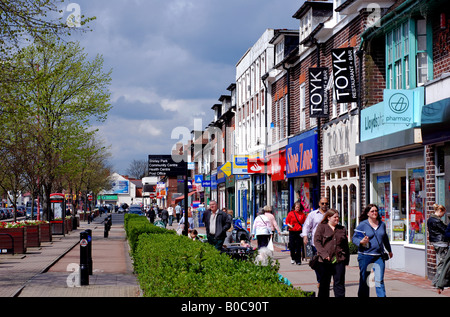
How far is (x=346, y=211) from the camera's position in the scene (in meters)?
23.4

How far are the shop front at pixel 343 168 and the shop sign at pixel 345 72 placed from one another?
2.87ft

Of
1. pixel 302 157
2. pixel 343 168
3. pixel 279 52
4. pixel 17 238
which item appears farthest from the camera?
pixel 279 52

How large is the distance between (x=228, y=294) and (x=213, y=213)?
11740 mm

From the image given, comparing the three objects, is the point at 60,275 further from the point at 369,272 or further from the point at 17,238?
the point at 369,272

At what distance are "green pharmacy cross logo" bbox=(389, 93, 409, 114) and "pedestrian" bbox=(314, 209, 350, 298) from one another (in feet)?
19.9

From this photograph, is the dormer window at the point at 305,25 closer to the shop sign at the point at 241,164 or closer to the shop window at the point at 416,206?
the shop sign at the point at 241,164

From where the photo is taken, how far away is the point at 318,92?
25016 millimetres

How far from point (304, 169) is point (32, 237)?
1115cm

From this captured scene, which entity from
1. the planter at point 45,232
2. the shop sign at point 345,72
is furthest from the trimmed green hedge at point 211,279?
the planter at point 45,232

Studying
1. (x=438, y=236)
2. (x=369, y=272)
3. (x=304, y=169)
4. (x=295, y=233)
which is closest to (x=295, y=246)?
(x=295, y=233)

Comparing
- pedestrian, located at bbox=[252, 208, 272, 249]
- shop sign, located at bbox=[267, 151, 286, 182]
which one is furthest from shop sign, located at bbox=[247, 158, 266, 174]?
pedestrian, located at bbox=[252, 208, 272, 249]

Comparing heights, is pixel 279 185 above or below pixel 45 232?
above

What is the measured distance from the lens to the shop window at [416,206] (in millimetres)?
16938
